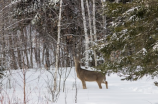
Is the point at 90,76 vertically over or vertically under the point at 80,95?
over

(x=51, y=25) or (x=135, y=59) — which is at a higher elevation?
(x=51, y=25)

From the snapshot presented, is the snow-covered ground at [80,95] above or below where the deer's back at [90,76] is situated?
below

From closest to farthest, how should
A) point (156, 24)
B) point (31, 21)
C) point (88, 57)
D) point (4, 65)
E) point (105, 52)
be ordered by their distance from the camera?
point (156, 24), point (105, 52), point (4, 65), point (88, 57), point (31, 21)

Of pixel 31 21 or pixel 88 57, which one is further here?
pixel 31 21

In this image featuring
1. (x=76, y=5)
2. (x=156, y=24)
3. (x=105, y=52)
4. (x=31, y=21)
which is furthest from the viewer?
(x=76, y=5)

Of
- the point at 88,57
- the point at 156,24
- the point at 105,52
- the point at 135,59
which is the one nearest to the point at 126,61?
the point at 135,59

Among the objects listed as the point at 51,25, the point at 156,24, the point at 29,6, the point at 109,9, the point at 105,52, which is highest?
the point at 29,6

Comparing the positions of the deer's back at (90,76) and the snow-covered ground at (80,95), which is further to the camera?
the deer's back at (90,76)

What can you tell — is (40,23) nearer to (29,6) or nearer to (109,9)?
(29,6)

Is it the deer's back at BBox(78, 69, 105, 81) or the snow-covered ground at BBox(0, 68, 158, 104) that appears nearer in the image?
the snow-covered ground at BBox(0, 68, 158, 104)

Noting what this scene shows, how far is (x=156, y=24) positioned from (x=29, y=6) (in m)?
16.2

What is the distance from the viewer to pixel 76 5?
21375 millimetres

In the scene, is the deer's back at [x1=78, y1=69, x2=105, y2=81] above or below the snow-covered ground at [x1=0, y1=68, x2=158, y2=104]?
above

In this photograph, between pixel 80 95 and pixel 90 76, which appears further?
pixel 90 76
